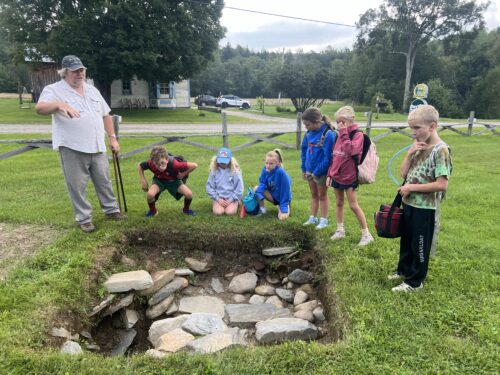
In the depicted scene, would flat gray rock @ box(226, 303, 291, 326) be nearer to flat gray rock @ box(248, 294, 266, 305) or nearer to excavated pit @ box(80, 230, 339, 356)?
excavated pit @ box(80, 230, 339, 356)

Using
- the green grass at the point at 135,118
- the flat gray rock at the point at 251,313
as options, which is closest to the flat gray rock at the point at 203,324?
the flat gray rock at the point at 251,313

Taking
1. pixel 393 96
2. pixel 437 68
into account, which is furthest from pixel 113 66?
pixel 437 68

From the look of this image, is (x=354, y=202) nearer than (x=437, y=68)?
Yes

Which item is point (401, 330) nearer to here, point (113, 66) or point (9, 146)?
point (9, 146)

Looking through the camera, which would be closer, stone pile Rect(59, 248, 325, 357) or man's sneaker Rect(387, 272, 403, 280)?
stone pile Rect(59, 248, 325, 357)

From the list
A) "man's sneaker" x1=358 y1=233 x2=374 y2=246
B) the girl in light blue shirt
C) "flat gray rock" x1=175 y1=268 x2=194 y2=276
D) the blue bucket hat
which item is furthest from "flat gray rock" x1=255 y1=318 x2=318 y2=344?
the blue bucket hat

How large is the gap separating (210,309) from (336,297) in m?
1.41

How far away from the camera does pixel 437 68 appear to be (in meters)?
46.0

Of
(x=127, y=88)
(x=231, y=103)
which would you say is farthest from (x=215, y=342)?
(x=231, y=103)

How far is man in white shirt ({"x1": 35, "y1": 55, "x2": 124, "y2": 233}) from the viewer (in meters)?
4.35

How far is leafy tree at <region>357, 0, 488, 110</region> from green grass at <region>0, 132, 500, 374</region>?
3883 centimetres

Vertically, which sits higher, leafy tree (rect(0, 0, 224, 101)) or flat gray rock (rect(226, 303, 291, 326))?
leafy tree (rect(0, 0, 224, 101))

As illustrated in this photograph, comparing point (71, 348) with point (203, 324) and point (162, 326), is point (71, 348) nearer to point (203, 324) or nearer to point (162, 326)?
point (162, 326)

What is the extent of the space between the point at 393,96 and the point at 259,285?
46.0 m
